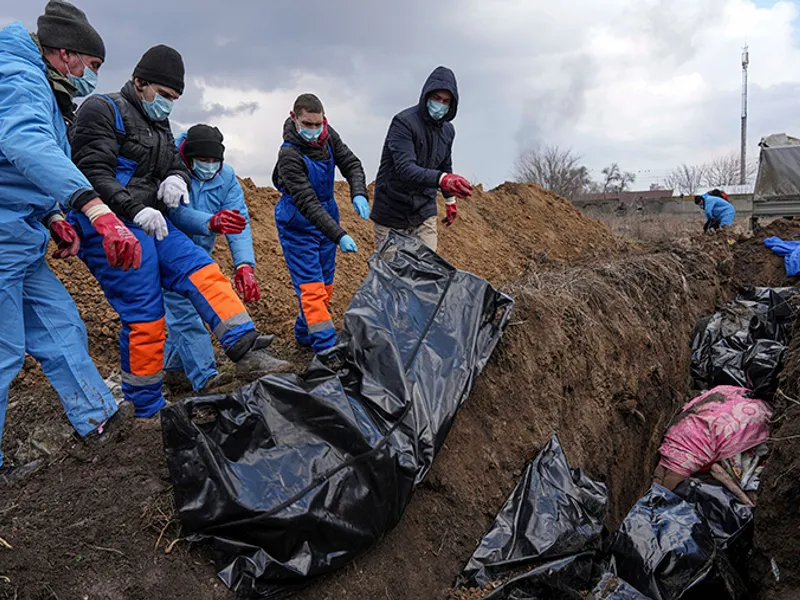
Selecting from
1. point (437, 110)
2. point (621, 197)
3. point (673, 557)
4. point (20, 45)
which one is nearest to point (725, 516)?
point (673, 557)

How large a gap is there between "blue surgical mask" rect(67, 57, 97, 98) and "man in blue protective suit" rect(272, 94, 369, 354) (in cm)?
115

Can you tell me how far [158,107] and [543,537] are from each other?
9.36ft

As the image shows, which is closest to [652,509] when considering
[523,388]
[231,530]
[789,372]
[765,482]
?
[765,482]

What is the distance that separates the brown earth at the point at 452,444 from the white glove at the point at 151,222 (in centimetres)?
92

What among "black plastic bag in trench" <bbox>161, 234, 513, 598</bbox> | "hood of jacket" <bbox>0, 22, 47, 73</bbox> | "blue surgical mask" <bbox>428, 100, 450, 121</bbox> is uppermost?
"blue surgical mask" <bbox>428, 100, 450, 121</bbox>

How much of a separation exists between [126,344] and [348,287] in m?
4.31

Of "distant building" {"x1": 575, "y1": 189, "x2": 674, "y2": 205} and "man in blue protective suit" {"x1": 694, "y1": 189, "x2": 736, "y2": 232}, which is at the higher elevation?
"distant building" {"x1": 575, "y1": 189, "x2": 674, "y2": 205}

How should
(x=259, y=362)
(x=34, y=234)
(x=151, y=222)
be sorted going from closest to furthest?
(x=34, y=234) → (x=151, y=222) → (x=259, y=362)

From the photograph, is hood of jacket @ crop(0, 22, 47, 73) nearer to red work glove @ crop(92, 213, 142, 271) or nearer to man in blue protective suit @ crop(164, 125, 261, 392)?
red work glove @ crop(92, 213, 142, 271)

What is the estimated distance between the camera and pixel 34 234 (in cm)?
237

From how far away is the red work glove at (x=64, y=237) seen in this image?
240cm

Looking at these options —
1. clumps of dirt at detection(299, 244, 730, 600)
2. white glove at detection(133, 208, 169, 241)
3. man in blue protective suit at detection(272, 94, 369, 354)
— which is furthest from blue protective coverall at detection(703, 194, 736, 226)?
white glove at detection(133, 208, 169, 241)

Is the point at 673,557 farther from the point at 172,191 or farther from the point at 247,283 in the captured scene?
the point at 172,191

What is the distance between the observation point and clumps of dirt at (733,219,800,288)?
643 centimetres
